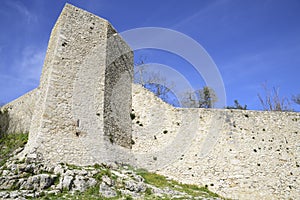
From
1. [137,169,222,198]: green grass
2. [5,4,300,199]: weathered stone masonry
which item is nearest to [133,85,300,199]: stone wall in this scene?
[5,4,300,199]: weathered stone masonry

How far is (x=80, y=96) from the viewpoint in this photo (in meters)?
12.4

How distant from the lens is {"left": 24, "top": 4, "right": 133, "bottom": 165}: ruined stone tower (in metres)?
11.0

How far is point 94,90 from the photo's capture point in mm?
12945

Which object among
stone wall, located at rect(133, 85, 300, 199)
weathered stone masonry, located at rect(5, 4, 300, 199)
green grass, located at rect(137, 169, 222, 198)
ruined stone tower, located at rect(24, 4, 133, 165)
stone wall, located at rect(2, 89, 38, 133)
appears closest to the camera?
ruined stone tower, located at rect(24, 4, 133, 165)

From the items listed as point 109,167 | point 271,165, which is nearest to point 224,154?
point 271,165

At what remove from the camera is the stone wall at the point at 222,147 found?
13.7 metres

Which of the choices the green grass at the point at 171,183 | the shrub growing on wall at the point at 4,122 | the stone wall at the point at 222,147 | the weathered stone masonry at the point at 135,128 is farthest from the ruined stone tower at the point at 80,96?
the shrub growing on wall at the point at 4,122

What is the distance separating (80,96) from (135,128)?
13.5ft

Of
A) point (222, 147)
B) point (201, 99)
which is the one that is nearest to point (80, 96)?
point (222, 147)

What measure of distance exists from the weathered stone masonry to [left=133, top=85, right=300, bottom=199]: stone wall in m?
0.05

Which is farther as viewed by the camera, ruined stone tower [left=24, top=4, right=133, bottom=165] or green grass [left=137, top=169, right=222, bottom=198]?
green grass [left=137, top=169, right=222, bottom=198]

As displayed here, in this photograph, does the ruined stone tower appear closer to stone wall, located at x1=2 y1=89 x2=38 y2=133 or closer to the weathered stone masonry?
the weathered stone masonry

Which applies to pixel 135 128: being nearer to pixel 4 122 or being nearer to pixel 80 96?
pixel 80 96

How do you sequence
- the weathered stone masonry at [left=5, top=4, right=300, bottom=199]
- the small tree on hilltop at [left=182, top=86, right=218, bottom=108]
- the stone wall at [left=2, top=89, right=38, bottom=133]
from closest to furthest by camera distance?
the weathered stone masonry at [left=5, top=4, right=300, bottom=199]
the stone wall at [left=2, top=89, right=38, bottom=133]
the small tree on hilltop at [left=182, top=86, right=218, bottom=108]
